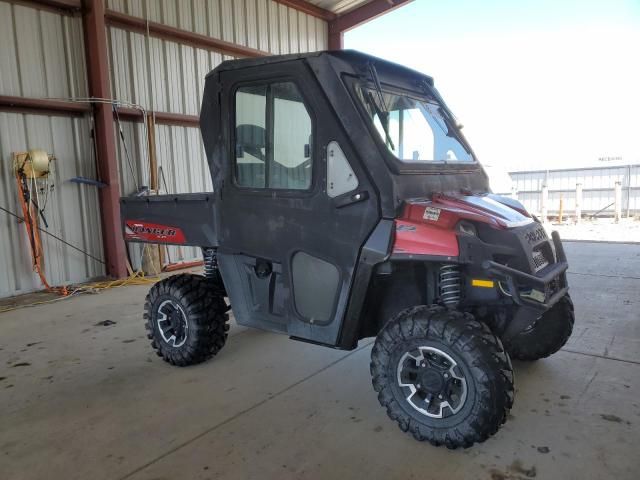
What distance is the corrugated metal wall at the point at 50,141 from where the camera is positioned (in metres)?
6.01

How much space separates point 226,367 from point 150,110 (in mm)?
5389

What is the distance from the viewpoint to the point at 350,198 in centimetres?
246

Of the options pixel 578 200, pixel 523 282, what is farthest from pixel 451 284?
pixel 578 200

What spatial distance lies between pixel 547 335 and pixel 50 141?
6.57 m

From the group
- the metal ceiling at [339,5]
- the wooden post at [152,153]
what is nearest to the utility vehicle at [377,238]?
the wooden post at [152,153]

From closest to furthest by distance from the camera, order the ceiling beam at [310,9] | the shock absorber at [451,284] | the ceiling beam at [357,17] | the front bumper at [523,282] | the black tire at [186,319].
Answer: the front bumper at [523,282] < the shock absorber at [451,284] < the black tire at [186,319] < the ceiling beam at [357,17] < the ceiling beam at [310,9]

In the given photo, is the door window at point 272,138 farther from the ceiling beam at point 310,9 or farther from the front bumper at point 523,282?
the ceiling beam at point 310,9

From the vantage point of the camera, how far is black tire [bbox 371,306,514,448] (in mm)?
2154

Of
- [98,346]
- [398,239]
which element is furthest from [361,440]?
[98,346]

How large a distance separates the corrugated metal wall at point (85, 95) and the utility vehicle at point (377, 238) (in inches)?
163

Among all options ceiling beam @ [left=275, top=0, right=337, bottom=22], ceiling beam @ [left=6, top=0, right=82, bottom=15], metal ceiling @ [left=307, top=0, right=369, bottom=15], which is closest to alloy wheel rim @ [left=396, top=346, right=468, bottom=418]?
ceiling beam @ [left=6, top=0, right=82, bottom=15]

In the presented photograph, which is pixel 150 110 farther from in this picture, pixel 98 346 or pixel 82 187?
pixel 98 346

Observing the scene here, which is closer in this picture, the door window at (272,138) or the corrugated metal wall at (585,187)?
the door window at (272,138)

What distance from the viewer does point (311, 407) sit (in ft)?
9.09
